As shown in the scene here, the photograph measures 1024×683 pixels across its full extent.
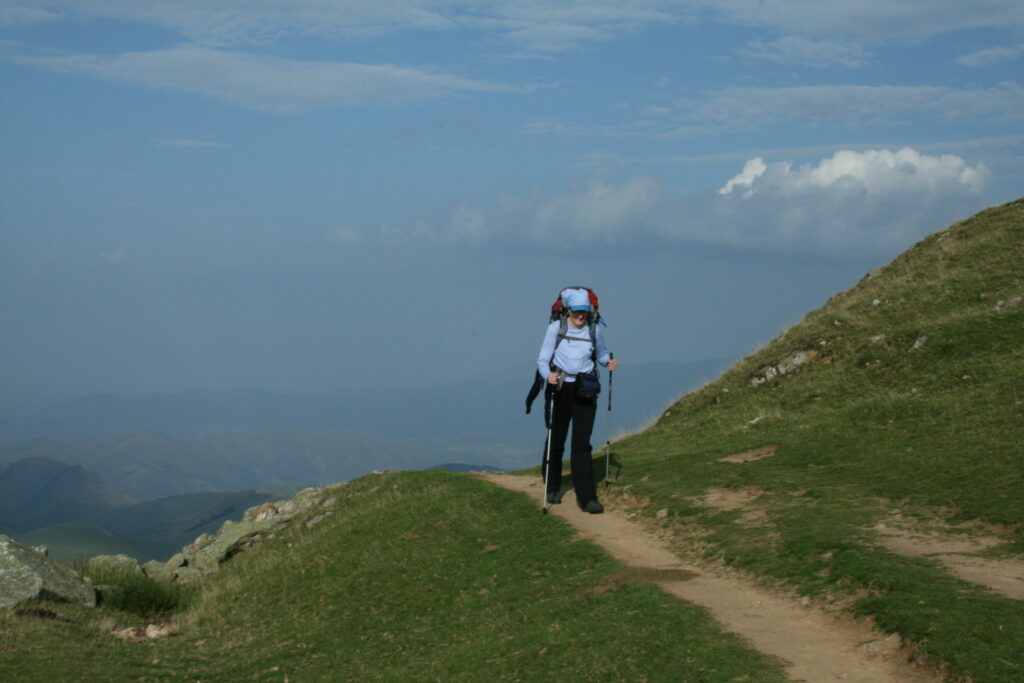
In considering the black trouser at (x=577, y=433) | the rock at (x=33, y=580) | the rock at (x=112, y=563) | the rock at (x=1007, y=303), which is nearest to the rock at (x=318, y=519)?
the rock at (x=112, y=563)

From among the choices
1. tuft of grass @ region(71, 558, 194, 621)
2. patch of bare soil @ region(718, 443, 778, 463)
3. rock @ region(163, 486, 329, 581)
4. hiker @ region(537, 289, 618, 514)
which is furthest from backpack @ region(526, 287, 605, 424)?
rock @ region(163, 486, 329, 581)

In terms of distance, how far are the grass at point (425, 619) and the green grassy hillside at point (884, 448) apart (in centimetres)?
192

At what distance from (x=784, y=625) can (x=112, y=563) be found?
1718 cm

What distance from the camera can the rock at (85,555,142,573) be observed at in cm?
2178

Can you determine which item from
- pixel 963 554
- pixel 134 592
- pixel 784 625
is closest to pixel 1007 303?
pixel 963 554

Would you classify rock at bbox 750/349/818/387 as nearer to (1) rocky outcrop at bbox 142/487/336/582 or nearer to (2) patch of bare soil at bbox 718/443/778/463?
(2) patch of bare soil at bbox 718/443/778/463

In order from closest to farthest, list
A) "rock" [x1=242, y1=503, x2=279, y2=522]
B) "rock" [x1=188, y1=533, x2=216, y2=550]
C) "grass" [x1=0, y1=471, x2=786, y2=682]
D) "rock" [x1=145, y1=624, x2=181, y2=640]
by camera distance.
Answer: "grass" [x1=0, y1=471, x2=786, y2=682], "rock" [x1=145, y1=624, x2=181, y2=640], "rock" [x1=242, y1=503, x2=279, y2=522], "rock" [x1=188, y1=533, x2=216, y2=550]

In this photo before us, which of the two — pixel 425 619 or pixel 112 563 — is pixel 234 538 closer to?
pixel 112 563

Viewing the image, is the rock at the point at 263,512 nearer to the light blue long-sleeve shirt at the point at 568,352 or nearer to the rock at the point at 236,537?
the rock at the point at 236,537

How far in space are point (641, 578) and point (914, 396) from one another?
11.3 metres

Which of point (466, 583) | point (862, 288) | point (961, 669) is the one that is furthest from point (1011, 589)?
point (862, 288)

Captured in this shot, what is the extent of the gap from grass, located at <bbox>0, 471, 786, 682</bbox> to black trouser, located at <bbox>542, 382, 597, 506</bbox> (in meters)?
1.04

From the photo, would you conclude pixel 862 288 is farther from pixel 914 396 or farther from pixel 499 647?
pixel 499 647

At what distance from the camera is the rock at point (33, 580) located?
55.7ft
